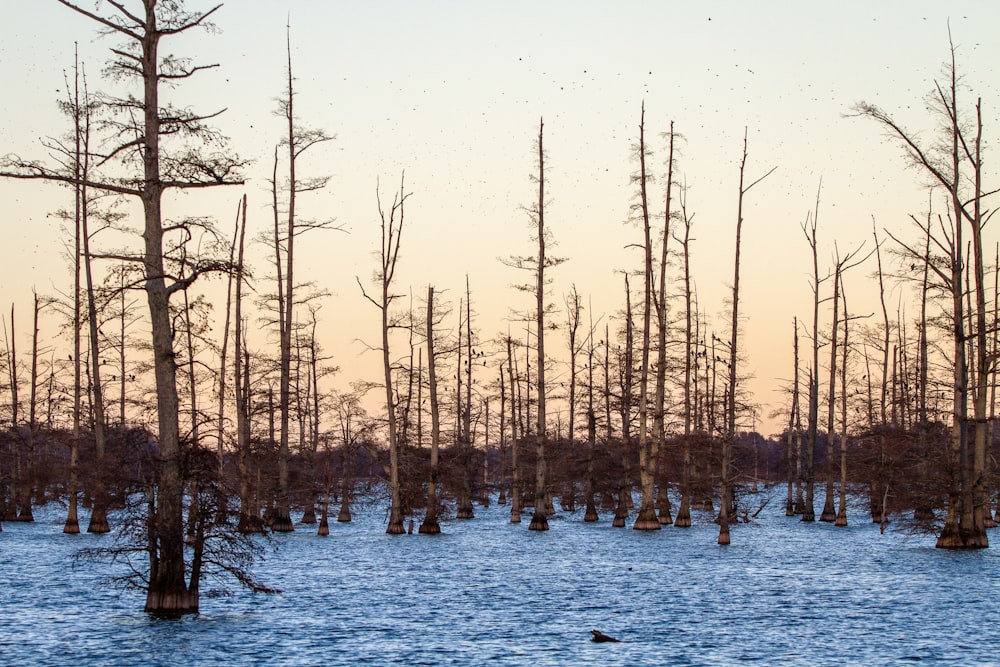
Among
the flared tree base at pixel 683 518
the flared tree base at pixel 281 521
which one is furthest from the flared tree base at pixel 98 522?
the flared tree base at pixel 683 518

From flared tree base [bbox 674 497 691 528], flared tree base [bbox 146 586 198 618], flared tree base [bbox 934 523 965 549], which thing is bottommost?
flared tree base [bbox 674 497 691 528]

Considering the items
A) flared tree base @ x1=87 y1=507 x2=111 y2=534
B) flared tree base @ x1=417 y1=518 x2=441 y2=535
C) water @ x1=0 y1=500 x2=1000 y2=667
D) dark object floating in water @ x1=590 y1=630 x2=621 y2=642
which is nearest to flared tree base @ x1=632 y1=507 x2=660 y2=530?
water @ x1=0 y1=500 x2=1000 y2=667

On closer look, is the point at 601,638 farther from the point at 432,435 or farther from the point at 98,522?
the point at 98,522

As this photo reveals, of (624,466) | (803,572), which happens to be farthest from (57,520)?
(803,572)

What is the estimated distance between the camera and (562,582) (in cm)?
2834

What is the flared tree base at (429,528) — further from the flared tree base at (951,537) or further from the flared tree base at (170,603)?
the flared tree base at (170,603)

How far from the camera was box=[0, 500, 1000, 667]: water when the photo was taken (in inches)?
676

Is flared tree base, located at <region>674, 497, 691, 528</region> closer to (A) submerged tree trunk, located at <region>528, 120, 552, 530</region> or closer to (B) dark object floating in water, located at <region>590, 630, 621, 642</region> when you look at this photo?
(A) submerged tree trunk, located at <region>528, 120, 552, 530</region>

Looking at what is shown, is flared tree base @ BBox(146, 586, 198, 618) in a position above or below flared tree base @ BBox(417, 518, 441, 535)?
above

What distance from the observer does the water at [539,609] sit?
17172 millimetres

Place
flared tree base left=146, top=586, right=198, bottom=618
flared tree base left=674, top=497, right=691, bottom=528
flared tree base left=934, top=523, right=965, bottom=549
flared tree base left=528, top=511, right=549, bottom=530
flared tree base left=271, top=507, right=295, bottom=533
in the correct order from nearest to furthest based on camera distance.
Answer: flared tree base left=146, top=586, right=198, bottom=618, flared tree base left=934, top=523, right=965, bottom=549, flared tree base left=271, top=507, right=295, bottom=533, flared tree base left=528, top=511, right=549, bottom=530, flared tree base left=674, top=497, right=691, bottom=528

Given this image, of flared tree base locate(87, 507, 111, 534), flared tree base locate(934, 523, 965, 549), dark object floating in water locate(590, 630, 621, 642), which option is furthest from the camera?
flared tree base locate(87, 507, 111, 534)

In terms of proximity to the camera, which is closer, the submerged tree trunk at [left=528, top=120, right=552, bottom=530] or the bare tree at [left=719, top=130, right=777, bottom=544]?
the bare tree at [left=719, top=130, right=777, bottom=544]

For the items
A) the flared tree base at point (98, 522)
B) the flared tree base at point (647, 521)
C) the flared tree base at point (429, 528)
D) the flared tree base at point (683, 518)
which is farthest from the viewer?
the flared tree base at point (683, 518)
